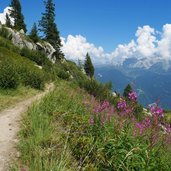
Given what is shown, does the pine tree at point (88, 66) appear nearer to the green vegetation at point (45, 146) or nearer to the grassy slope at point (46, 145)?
the grassy slope at point (46, 145)

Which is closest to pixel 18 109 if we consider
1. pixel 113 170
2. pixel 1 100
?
pixel 1 100

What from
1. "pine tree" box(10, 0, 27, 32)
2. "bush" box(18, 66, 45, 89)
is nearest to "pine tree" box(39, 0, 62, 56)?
"pine tree" box(10, 0, 27, 32)

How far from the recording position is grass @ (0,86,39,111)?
13.1 m

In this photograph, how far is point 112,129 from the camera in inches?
273

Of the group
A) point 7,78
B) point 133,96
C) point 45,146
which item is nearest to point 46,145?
point 45,146

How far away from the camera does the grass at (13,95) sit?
13067 mm

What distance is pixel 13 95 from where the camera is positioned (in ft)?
51.0

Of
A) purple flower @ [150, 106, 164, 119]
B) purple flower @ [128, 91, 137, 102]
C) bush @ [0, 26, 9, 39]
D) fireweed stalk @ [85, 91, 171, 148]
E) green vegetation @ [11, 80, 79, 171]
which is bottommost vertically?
green vegetation @ [11, 80, 79, 171]

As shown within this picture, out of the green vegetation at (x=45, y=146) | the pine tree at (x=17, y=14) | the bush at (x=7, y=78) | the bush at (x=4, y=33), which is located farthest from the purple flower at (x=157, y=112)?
the pine tree at (x=17, y=14)

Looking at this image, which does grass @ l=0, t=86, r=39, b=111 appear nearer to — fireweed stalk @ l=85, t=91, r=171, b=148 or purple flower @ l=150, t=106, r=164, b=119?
fireweed stalk @ l=85, t=91, r=171, b=148

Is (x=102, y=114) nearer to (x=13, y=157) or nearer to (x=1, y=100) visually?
(x=13, y=157)

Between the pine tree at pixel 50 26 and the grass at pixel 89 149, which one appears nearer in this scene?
the grass at pixel 89 149

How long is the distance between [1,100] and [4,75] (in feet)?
10.2

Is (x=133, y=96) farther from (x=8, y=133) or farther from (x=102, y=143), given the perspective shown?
(x=8, y=133)
